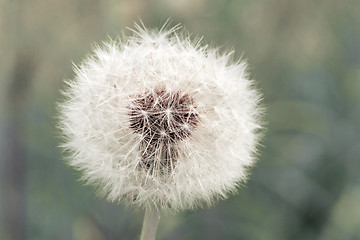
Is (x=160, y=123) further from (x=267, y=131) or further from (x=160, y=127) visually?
(x=267, y=131)

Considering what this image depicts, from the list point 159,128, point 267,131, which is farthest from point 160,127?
point 267,131

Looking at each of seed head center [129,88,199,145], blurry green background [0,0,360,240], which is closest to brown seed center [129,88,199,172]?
seed head center [129,88,199,145]

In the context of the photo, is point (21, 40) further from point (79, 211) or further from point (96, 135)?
point (96, 135)

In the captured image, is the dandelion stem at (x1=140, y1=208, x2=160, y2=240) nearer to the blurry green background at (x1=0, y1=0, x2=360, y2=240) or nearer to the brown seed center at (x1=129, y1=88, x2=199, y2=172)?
the brown seed center at (x1=129, y1=88, x2=199, y2=172)

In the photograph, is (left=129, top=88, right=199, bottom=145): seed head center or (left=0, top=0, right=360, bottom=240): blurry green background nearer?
(left=129, top=88, right=199, bottom=145): seed head center

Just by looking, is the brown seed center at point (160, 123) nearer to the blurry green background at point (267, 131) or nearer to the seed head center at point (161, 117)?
the seed head center at point (161, 117)
